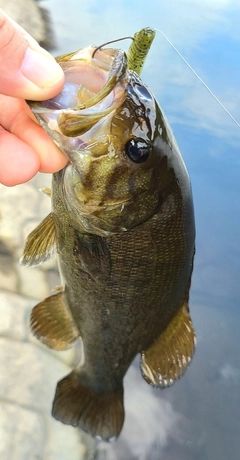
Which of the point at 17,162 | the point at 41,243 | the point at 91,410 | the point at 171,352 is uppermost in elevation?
the point at 17,162

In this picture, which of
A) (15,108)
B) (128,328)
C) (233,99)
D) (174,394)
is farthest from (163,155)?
(233,99)

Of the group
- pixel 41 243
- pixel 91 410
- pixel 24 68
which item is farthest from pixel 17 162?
pixel 91 410

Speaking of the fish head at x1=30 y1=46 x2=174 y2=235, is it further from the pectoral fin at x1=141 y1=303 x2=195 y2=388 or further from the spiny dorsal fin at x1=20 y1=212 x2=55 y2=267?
the pectoral fin at x1=141 y1=303 x2=195 y2=388

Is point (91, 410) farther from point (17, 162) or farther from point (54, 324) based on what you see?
point (17, 162)

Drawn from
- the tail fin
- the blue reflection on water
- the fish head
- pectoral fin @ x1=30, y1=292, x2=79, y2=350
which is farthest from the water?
the fish head

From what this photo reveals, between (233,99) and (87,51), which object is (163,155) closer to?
(87,51)

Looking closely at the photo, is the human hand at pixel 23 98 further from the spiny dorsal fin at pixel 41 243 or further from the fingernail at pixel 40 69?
the spiny dorsal fin at pixel 41 243

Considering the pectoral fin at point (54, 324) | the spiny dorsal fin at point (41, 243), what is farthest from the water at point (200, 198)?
the spiny dorsal fin at point (41, 243)
